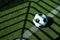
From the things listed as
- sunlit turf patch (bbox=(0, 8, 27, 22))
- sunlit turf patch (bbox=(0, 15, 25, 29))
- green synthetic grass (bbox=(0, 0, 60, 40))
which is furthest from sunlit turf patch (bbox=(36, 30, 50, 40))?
sunlit turf patch (bbox=(0, 8, 27, 22))

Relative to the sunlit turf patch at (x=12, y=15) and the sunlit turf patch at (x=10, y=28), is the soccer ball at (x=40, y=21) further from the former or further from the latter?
the sunlit turf patch at (x=12, y=15)

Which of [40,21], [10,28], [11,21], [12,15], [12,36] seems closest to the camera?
[12,36]

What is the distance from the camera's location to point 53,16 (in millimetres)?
8133

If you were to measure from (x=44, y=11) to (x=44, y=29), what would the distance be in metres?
1.54

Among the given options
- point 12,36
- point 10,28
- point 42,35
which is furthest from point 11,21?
point 42,35

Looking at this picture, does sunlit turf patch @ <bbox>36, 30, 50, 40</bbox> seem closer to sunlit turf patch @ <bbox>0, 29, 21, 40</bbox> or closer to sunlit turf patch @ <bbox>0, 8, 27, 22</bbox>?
sunlit turf patch @ <bbox>0, 29, 21, 40</bbox>

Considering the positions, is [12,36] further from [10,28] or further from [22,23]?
[22,23]

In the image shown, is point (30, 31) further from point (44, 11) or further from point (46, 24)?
point (44, 11)


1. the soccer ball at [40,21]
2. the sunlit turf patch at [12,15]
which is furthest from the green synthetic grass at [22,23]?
the soccer ball at [40,21]

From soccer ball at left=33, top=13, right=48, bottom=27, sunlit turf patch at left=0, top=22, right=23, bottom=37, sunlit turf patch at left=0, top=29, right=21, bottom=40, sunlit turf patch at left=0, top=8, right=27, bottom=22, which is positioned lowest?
sunlit turf patch at left=0, top=29, right=21, bottom=40

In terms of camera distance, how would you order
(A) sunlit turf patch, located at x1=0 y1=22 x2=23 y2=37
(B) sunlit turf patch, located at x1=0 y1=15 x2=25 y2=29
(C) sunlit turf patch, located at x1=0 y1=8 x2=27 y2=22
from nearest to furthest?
(A) sunlit turf patch, located at x1=0 y1=22 x2=23 y2=37
(B) sunlit turf patch, located at x1=0 y1=15 x2=25 y2=29
(C) sunlit turf patch, located at x1=0 y1=8 x2=27 y2=22

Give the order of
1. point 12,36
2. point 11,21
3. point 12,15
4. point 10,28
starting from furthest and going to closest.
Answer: point 12,15 < point 11,21 < point 10,28 < point 12,36

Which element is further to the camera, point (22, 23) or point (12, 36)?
point (22, 23)

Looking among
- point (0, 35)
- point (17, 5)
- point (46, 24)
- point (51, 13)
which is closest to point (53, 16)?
point (51, 13)
